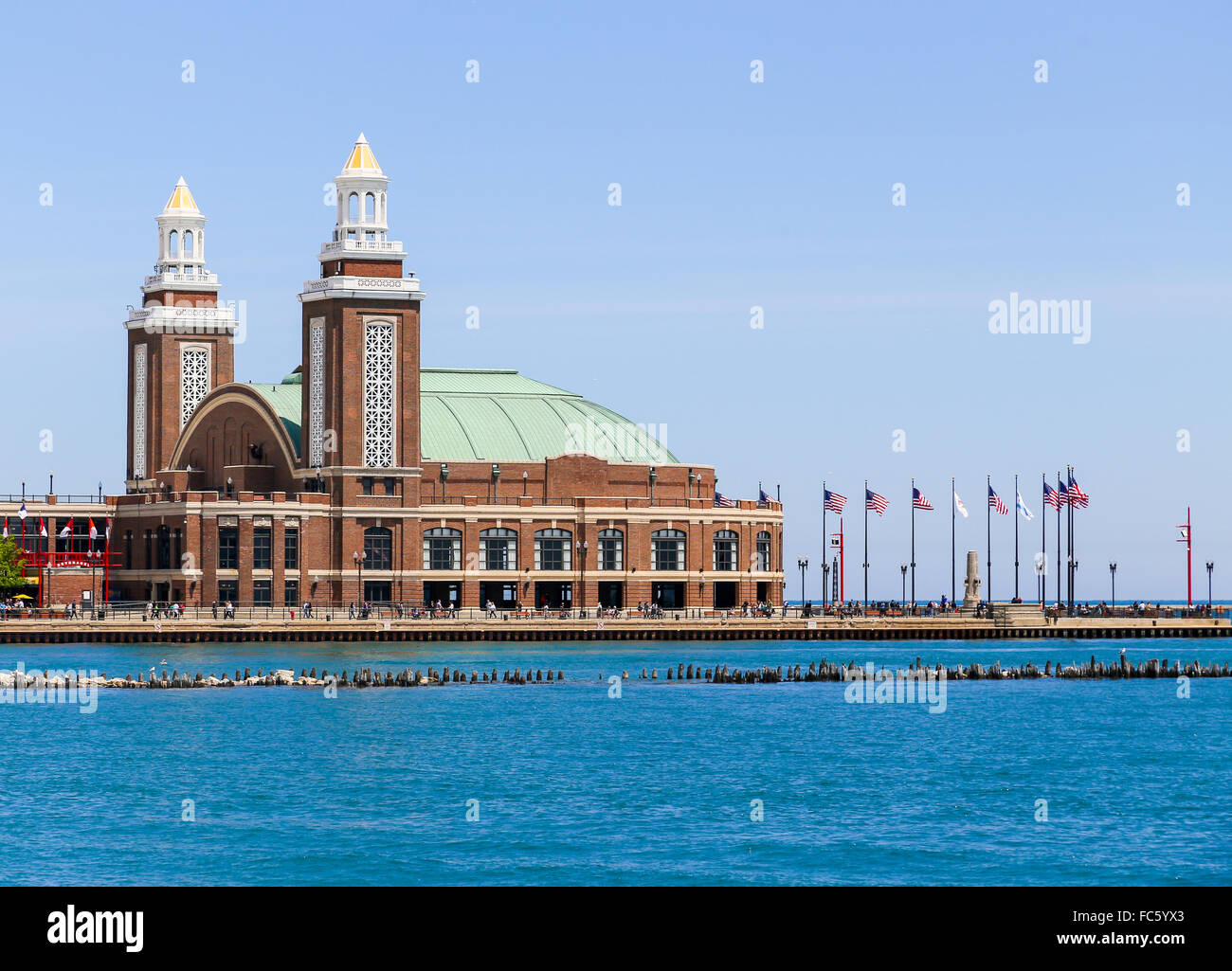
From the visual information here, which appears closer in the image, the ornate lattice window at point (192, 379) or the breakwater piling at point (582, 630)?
the breakwater piling at point (582, 630)

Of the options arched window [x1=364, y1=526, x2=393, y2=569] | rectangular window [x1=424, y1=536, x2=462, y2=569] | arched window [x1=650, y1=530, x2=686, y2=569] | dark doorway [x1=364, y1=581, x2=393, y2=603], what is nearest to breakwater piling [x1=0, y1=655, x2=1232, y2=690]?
arched window [x1=650, y1=530, x2=686, y2=569]

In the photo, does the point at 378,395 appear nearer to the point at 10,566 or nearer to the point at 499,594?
the point at 499,594

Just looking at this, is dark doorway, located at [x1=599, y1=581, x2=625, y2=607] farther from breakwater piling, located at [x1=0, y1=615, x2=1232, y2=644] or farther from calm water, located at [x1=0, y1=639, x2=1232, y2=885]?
calm water, located at [x1=0, y1=639, x2=1232, y2=885]

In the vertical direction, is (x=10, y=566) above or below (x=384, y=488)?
below

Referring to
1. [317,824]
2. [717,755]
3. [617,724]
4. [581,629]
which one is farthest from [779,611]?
[317,824]

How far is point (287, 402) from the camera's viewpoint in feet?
528

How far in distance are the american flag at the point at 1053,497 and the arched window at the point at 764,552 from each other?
98.4 ft

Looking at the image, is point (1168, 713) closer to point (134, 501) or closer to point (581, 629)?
point (581, 629)

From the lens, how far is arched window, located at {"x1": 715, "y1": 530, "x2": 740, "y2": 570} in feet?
519

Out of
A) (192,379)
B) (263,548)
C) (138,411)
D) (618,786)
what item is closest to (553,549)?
(263,548)

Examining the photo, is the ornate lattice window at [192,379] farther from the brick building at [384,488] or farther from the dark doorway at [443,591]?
the dark doorway at [443,591]

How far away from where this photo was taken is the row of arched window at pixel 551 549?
14900 centimetres

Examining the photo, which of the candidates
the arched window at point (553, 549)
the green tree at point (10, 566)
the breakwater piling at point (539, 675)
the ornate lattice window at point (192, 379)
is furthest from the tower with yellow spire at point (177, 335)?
the breakwater piling at point (539, 675)

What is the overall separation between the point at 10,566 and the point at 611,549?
48.7 m
